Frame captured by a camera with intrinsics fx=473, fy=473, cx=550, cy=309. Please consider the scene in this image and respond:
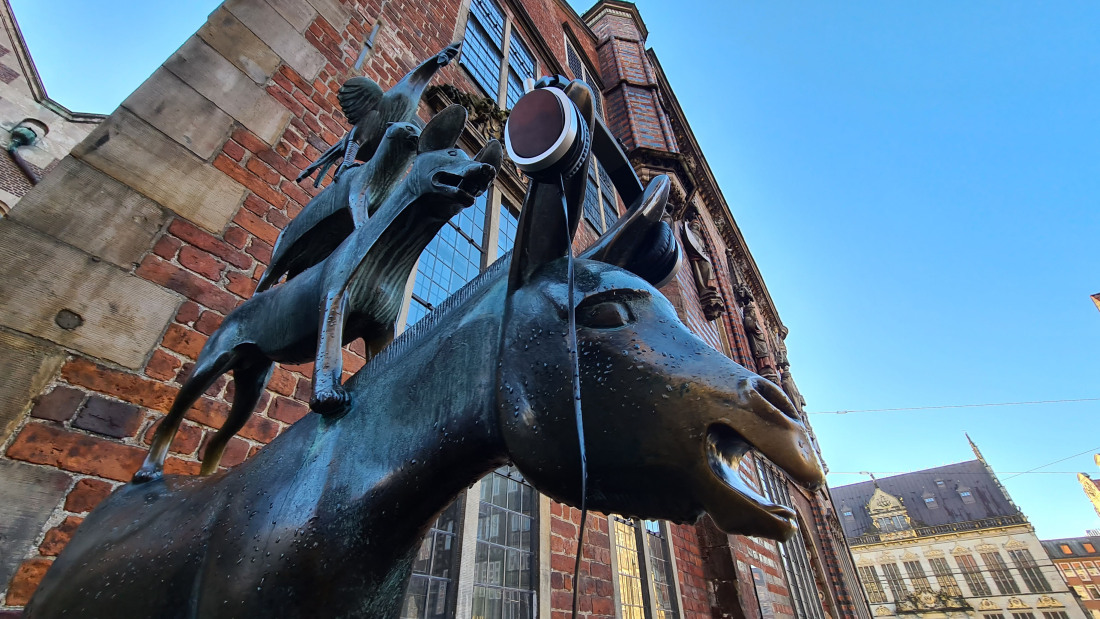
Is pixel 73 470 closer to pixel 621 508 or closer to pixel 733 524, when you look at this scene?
pixel 621 508

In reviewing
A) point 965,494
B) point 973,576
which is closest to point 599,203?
point 973,576

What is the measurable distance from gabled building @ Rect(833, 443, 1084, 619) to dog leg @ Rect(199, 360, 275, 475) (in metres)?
45.3

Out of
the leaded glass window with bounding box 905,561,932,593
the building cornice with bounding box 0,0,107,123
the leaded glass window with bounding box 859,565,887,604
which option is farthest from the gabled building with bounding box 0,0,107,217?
the leaded glass window with bounding box 905,561,932,593

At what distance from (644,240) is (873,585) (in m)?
52.9

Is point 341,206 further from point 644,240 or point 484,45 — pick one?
point 484,45

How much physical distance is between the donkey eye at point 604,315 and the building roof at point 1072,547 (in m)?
70.2

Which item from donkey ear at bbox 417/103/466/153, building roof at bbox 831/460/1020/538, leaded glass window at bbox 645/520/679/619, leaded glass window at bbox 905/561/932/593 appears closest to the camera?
donkey ear at bbox 417/103/466/153

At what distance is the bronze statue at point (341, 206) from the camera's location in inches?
51.4

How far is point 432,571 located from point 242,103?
2.56 metres

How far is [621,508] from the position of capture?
0.66m

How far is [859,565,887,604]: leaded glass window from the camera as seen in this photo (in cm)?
3925

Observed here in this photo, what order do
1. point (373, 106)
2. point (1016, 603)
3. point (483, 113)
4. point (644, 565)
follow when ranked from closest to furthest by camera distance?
point (373, 106), point (644, 565), point (483, 113), point (1016, 603)

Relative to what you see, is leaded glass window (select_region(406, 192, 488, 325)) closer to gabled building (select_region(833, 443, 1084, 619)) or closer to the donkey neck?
the donkey neck

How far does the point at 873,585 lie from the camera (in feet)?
131
